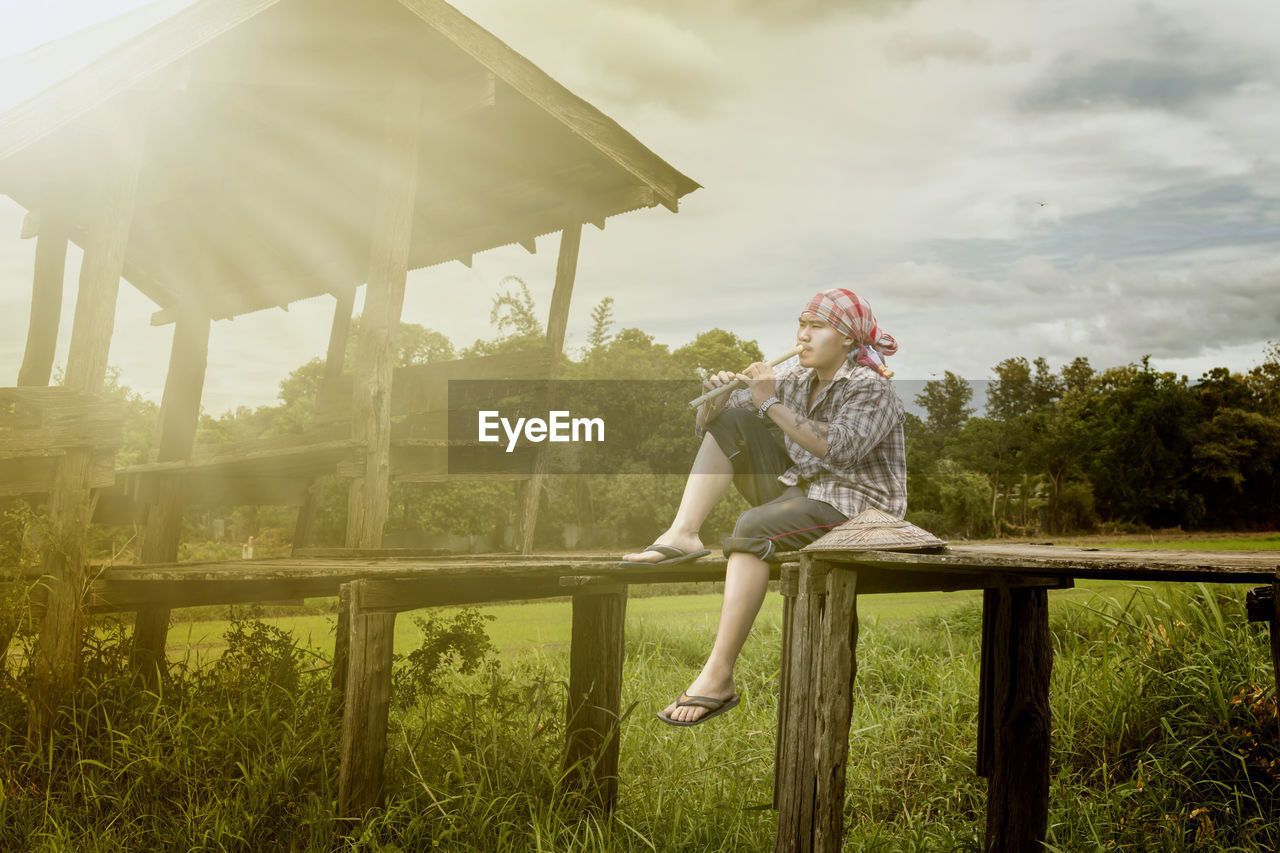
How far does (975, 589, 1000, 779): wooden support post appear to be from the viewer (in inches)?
196

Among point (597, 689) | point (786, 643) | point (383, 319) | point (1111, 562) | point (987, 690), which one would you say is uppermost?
point (383, 319)

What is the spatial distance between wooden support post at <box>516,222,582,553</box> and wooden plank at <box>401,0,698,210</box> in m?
0.85

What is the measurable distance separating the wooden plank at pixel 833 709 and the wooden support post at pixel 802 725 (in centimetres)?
3

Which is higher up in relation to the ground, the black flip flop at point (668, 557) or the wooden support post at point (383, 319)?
the wooden support post at point (383, 319)

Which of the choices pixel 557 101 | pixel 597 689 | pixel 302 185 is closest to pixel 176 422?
pixel 302 185

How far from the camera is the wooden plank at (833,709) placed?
11.4ft

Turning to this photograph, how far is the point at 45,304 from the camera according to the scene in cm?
1018

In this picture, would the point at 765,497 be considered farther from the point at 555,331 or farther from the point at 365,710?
the point at 555,331

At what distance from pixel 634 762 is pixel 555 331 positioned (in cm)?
323

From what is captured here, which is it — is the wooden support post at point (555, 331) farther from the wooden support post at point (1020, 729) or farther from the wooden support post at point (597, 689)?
the wooden support post at point (1020, 729)

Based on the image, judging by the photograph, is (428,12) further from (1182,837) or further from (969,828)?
(1182,837)

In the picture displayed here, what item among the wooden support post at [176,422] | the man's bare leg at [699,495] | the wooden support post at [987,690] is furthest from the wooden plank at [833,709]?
the wooden support post at [176,422]

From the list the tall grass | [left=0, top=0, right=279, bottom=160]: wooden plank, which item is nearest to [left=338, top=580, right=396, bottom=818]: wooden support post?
the tall grass

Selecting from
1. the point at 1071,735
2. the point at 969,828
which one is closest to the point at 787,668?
the point at 969,828
